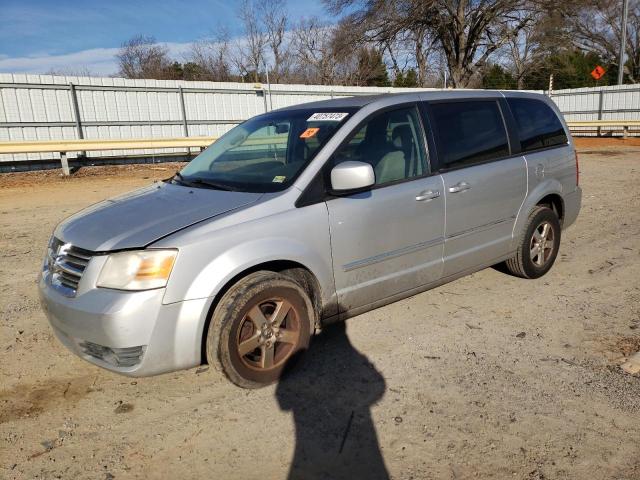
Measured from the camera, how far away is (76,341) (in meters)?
2.94

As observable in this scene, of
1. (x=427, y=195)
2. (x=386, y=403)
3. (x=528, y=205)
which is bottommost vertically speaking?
(x=386, y=403)

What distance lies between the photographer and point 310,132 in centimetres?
370

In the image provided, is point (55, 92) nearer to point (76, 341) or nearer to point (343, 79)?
point (76, 341)

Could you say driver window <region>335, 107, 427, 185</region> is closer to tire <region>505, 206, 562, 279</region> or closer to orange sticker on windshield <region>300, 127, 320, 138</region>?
orange sticker on windshield <region>300, 127, 320, 138</region>

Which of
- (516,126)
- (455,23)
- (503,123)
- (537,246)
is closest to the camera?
(503,123)

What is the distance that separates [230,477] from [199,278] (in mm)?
1034

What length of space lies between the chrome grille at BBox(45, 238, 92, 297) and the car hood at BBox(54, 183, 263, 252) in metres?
0.05

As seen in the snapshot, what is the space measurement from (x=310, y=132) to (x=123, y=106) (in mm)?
14870

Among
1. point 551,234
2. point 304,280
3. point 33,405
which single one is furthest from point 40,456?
point 551,234

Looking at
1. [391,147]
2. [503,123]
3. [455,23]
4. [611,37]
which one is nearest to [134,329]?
[391,147]

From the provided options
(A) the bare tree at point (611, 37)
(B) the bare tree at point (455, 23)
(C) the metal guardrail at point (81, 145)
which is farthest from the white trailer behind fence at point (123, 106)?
(A) the bare tree at point (611, 37)

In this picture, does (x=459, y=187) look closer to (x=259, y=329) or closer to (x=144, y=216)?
(x=259, y=329)

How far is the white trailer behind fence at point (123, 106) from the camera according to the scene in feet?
48.4

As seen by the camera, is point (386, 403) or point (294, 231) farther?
point (294, 231)
